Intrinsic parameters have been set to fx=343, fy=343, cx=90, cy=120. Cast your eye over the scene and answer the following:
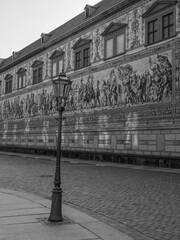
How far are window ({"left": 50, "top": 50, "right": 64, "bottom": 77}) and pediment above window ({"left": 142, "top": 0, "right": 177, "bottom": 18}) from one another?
1068 cm

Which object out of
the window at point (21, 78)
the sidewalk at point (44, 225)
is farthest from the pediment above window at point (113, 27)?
the sidewalk at point (44, 225)

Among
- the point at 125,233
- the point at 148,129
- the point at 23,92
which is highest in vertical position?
the point at 23,92

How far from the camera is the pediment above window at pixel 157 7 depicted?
63.7ft

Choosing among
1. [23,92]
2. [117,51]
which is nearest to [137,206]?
[117,51]

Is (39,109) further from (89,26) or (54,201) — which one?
(54,201)

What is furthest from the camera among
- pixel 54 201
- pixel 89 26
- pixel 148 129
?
pixel 89 26

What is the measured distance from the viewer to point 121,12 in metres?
22.9

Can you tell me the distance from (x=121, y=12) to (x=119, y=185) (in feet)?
47.8

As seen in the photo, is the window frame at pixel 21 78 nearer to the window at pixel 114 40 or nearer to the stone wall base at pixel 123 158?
the stone wall base at pixel 123 158

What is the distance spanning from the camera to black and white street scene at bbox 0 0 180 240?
6831 millimetres

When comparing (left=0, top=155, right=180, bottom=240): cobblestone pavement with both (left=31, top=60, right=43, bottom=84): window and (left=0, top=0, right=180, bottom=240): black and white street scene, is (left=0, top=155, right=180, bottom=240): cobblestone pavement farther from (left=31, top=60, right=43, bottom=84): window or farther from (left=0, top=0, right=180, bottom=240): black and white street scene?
(left=31, top=60, right=43, bottom=84): window

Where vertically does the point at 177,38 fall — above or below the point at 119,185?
above

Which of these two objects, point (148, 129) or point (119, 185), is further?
point (148, 129)

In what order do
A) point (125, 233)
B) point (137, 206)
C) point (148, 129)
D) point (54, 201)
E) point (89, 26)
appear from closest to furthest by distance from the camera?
point (125, 233)
point (54, 201)
point (137, 206)
point (148, 129)
point (89, 26)
